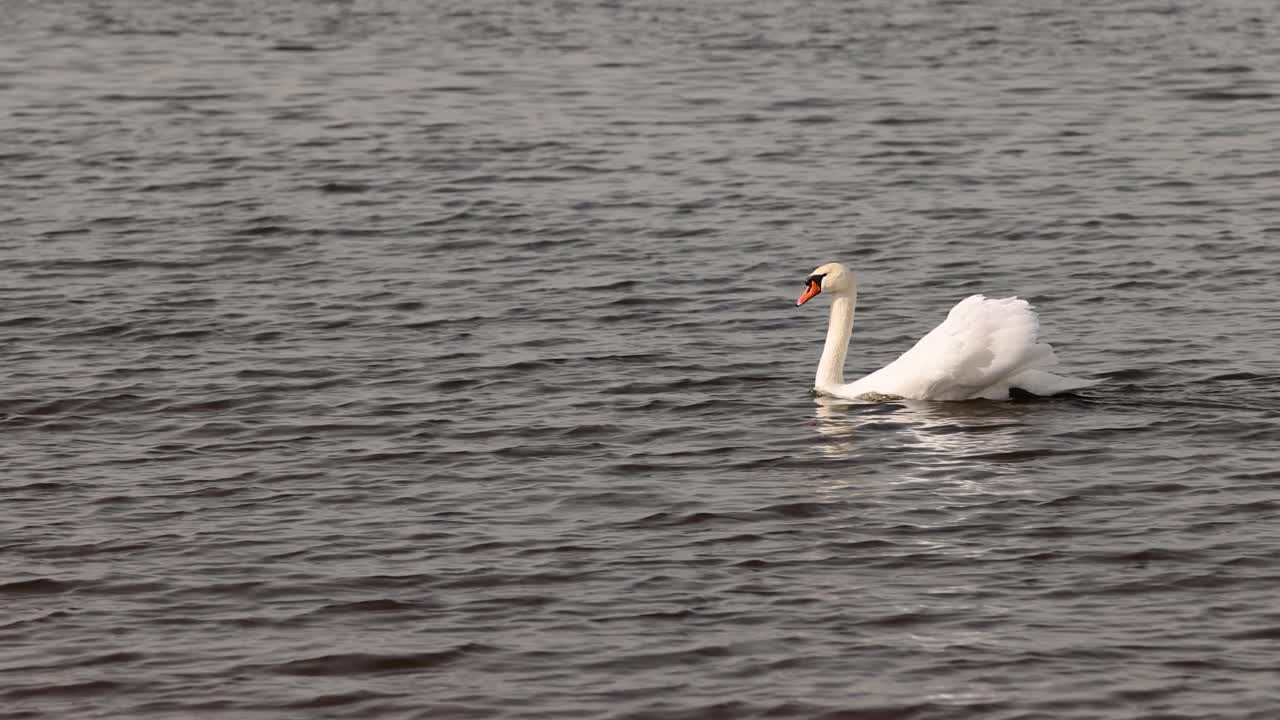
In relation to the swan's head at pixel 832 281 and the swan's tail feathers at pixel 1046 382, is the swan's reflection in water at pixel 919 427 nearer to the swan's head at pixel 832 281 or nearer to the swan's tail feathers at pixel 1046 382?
the swan's tail feathers at pixel 1046 382

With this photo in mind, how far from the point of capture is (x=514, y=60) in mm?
31672

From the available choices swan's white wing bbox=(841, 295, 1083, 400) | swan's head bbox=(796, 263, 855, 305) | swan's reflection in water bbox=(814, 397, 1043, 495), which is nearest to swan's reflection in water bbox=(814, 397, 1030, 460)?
swan's reflection in water bbox=(814, 397, 1043, 495)

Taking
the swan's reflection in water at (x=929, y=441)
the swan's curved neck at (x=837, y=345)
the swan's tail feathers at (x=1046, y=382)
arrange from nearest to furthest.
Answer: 1. the swan's reflection in water at (x=929, y=441)
2. the swan's tail feathers at (x=1046, y=382)
3. the swan's curved neck at (x=837, y=345)

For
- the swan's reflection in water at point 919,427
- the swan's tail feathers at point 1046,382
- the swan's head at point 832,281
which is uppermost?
the swan's head at point 832,281

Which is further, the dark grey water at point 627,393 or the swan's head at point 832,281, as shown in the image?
the swan's head at point 832,281

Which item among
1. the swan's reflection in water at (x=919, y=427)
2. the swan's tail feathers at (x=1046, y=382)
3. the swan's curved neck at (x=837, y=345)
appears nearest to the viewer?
the swan's reflection in water at (x=919, y=427)

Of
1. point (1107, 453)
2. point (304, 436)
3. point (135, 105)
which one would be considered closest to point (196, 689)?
point (304, 436)

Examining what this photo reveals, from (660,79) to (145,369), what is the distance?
1474 centimetres

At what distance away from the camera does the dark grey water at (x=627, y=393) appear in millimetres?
10219

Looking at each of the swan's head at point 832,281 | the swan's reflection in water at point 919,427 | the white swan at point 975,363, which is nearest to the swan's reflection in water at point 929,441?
the swan's reflection in water at point 919,427

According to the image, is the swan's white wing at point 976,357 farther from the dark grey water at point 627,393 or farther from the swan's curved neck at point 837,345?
the swan's curved neck at point 837,345

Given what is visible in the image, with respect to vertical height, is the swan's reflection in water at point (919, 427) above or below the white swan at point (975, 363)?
below

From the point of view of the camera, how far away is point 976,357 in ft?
48.9

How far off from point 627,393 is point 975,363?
2374 millimetres
